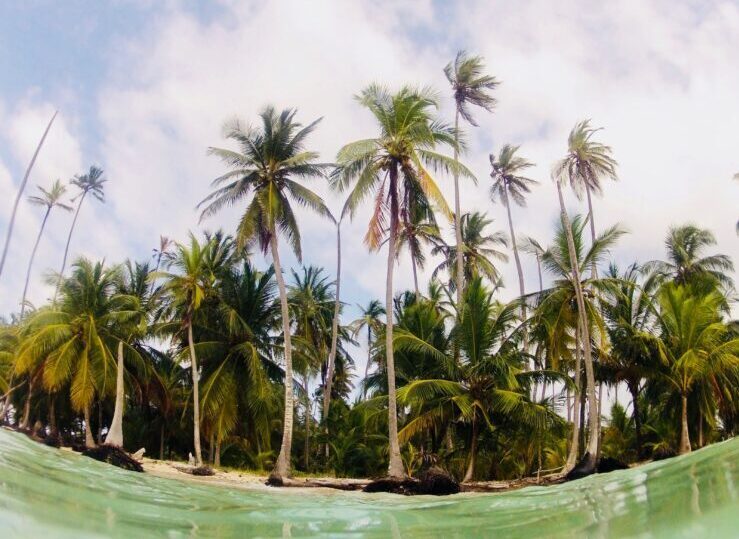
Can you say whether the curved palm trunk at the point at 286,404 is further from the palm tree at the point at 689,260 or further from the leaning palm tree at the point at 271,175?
the palm tree at the point at 689,260

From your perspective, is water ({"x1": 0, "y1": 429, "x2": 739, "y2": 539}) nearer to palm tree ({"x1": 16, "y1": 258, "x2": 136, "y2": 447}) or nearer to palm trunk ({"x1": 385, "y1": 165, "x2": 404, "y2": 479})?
palm trunk ({"x1": 385, "y1": 165, "x2": 404, "y2": 479})

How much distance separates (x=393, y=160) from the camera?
20.9 metres

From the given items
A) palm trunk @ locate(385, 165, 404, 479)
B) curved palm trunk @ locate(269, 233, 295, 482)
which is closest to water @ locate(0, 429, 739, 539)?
palm trunk @ locate(385, 165, 404, 479)

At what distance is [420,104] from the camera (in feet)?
68.4

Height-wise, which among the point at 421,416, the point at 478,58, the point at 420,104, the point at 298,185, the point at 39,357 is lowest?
the point at 421,416

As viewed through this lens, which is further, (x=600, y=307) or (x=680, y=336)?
(x=600, y=307)

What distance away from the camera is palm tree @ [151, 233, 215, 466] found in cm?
2318

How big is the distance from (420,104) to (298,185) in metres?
5.39

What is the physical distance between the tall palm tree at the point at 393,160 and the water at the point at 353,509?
8387 mm

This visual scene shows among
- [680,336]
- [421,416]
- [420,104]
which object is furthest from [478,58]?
[421,416]

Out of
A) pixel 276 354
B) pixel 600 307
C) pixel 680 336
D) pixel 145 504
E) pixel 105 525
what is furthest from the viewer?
pixel 276 354

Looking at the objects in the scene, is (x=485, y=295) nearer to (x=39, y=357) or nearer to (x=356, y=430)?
(x=356, y=430)

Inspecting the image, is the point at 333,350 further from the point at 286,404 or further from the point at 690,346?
the point at 690,346

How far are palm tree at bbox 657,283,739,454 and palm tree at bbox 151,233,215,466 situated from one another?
1706cm
